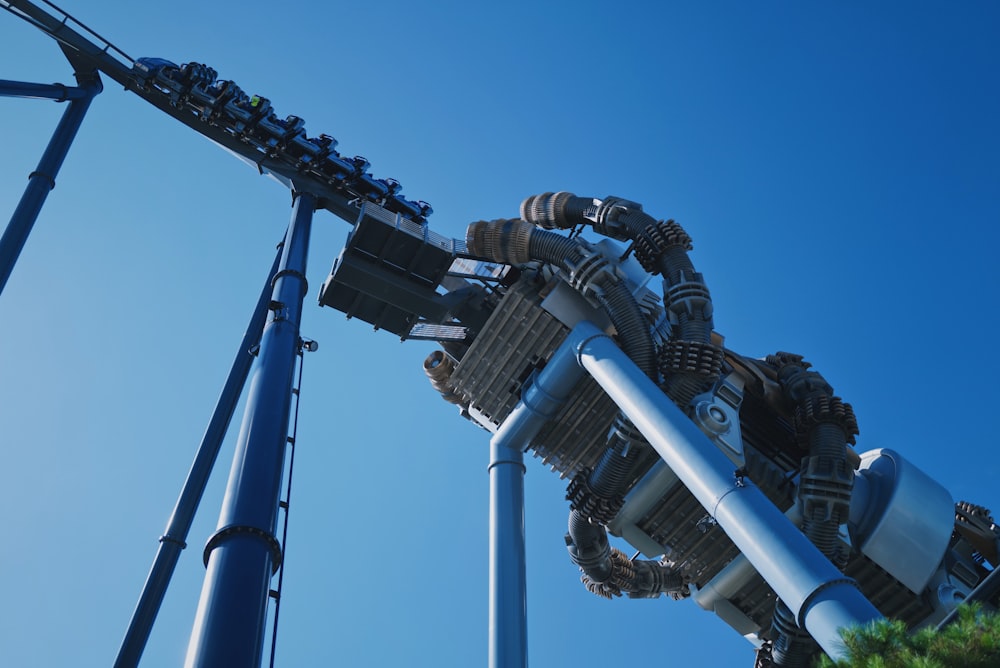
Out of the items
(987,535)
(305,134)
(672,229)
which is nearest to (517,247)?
(672,229)

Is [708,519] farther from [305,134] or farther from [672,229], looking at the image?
[305,134]

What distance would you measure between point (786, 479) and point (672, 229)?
17.0 feet

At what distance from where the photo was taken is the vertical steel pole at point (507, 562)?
16094mm

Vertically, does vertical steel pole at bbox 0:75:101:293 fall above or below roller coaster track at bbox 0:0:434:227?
below

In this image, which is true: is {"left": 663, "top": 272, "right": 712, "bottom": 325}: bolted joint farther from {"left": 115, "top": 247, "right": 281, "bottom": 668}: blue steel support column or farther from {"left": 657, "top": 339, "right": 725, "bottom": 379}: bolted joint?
{"left": 115, "top": 247, "right": 281, "bottom": 668}: blue steel support column

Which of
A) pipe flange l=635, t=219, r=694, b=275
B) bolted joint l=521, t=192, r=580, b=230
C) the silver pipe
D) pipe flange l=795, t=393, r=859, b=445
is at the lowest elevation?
pipe flange l=795, t=393, r=859, b=445

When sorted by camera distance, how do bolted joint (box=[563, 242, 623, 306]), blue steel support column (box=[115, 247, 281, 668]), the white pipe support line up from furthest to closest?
bolted joint (box=[563, 242, 623, 306]) → blue steel support column (box=[115, 247, 281, 668]) → the white pipe support

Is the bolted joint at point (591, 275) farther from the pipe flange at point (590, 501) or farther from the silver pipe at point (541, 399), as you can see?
the pipe flange at point (590, 501)

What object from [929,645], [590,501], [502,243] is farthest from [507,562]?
[929,645]

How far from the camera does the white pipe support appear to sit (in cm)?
1066

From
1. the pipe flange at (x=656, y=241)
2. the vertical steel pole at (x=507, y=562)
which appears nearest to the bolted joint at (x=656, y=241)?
the pipe flange at (x=656, y=241)

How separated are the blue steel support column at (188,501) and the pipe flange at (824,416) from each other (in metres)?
9.99

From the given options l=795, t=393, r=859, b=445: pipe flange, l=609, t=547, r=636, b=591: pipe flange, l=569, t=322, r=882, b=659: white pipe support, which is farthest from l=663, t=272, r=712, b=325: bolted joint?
l=609, t=547, r=636, b=591: pipe flange

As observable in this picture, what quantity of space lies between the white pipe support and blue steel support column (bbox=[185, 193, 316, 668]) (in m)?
4.59
